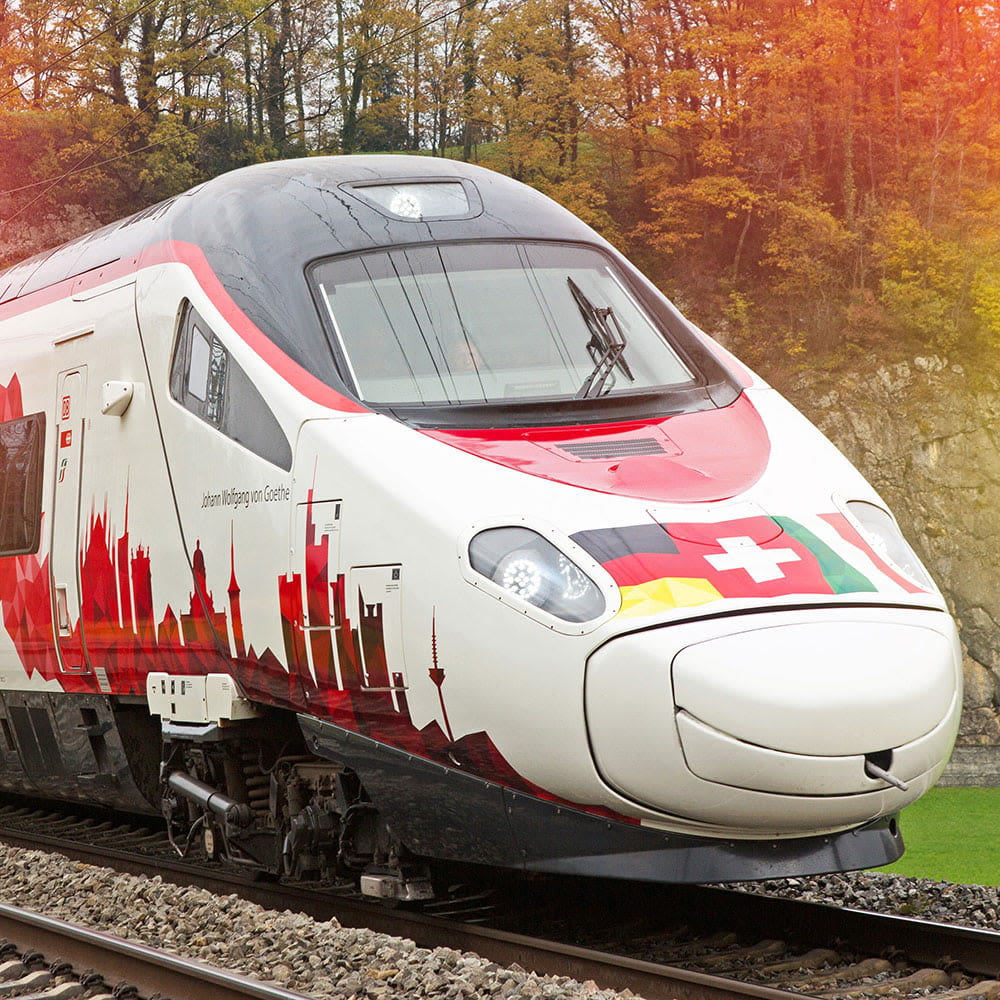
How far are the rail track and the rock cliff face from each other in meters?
16.1

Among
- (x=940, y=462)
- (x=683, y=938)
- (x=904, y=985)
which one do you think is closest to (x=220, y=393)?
(x=683, y=938)

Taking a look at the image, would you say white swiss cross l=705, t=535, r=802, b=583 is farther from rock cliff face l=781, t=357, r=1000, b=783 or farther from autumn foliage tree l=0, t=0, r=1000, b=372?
autumn foliage tree l=0, t=0, r=1000, b=372

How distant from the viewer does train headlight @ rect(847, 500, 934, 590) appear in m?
4.54

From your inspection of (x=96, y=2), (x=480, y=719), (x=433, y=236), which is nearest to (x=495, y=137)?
(x=96, y=2)

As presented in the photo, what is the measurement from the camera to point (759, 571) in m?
4.10

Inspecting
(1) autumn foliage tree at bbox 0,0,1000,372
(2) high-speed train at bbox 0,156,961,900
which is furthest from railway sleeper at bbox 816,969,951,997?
(1) autumn foliage tree at bbox 0,0,1000,372

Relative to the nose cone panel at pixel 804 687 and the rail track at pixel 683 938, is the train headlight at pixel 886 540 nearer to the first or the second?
the nose cone panel at pixel 804 687

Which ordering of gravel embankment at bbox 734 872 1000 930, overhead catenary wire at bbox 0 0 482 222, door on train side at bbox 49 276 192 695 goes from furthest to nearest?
overhead catenary wire at bbox 0 0 482 222 < door on train side at bbox 49 276 192 695 < gravel embankment at bbox 734 872 1000 930

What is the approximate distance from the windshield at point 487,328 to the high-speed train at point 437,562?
16 millimetres

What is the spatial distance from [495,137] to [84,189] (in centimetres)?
815

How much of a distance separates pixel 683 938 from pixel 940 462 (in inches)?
696

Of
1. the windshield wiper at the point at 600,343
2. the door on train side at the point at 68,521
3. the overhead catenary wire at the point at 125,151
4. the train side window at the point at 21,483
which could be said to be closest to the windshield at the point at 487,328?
the windshield wiper at the point at 600,343

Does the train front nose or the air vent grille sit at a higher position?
the air vent grille

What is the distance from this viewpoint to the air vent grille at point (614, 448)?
186 inches
